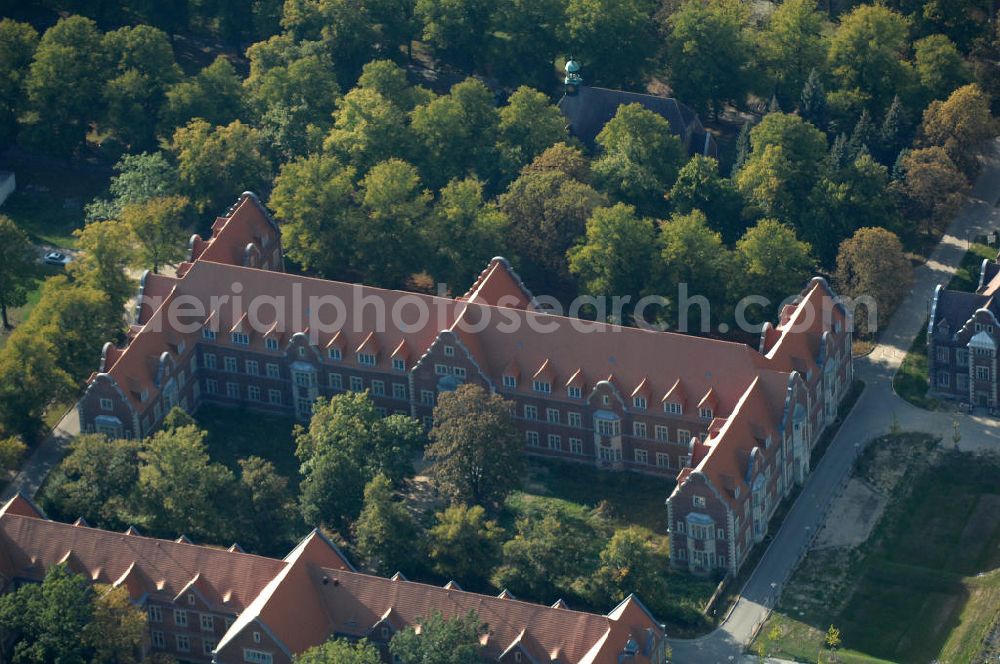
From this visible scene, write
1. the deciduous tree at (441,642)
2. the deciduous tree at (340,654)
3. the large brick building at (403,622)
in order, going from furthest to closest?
the large brick building at (403,622) < the deciduous tree at (441,642) < the deciduous tree at (340,654)

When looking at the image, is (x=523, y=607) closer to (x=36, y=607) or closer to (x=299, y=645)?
(x=299, y=645)

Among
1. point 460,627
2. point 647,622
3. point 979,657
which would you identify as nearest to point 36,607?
point 460,627

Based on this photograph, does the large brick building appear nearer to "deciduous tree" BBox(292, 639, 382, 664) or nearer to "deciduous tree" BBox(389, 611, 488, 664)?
"deciduous tree" BBox(389, 611, 488, 664)

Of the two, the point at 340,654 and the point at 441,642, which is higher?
the point at 340,654

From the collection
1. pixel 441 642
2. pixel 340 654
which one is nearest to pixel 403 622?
pixel 441 642

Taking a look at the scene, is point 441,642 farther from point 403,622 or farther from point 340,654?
point 340,654

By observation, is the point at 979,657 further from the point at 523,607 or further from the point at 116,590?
the point at 116,590

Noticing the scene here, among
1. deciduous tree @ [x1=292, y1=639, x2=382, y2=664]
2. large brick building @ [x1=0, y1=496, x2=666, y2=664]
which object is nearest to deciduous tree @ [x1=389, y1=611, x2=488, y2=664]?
large brick building @ [x1=0, y1=496, x2=666, y2=664]

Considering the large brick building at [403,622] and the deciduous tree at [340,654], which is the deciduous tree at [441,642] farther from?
the deciduous tree at [340,654]

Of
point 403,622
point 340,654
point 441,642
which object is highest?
point 340,654

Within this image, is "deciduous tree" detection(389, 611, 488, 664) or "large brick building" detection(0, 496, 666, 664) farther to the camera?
"large brick building" detection(0, 496, 666, 664)

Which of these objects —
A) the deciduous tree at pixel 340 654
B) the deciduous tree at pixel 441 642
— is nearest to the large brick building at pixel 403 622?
the deciduous tree at pixel 441 642
